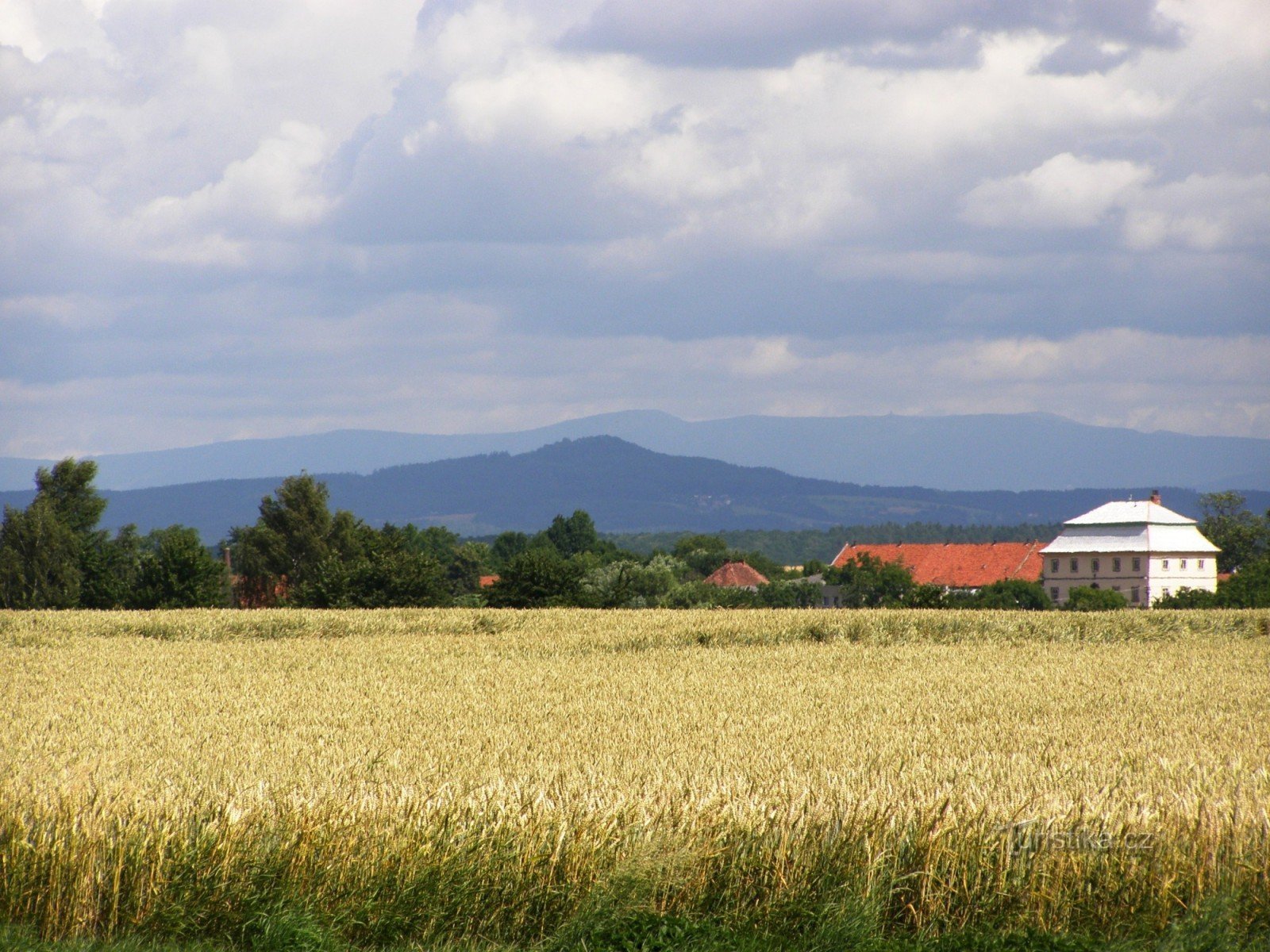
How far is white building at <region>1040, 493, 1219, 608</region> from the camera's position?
12244 cm

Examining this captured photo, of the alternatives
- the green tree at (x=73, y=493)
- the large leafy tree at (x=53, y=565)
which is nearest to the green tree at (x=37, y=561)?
the large leafy tree at (x=53, y=565)

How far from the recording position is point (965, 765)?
1223cm

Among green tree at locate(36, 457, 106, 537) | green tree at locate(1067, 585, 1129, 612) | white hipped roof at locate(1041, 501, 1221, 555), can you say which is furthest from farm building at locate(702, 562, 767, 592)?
green tree at locate(36, 457, 106, 537)

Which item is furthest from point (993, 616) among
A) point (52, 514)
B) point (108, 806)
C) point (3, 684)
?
point (52, 514)

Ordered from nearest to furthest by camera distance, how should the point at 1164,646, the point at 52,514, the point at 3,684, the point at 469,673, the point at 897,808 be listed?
the point at 897,808, the point at 3,684, the point at 469,673, the point at 1164,646, the point at 52,514

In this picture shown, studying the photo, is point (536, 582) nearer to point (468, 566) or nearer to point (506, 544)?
point (468, 566)

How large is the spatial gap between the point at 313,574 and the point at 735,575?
8564cm

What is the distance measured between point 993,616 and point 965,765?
58.3 ft

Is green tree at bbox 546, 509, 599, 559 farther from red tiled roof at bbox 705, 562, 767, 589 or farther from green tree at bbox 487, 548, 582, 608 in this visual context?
green tree at bbox 487, 548, 582, 608

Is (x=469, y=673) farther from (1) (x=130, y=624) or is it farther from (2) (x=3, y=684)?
(1) (x=130, y=624)

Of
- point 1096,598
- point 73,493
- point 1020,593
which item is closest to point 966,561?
point 1020,593

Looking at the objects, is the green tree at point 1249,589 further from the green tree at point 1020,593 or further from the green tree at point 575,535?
the green tree at point 575,535

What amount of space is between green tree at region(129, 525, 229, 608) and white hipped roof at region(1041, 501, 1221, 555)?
89.0m

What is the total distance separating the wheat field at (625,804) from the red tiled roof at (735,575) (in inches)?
4985
